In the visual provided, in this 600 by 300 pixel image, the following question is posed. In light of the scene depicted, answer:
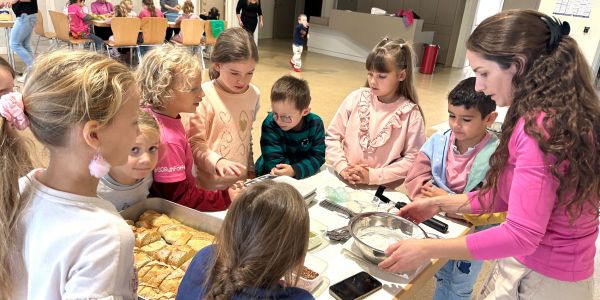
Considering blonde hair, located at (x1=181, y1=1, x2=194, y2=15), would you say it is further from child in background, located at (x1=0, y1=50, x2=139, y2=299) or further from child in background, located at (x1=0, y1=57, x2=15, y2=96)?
child in background, located at (x1=0, y1=50, x2=139, y2=299)

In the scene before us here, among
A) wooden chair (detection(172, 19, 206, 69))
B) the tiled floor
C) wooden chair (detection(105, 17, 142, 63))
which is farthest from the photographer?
wooden chair (detection(172, 19, 206, 69))

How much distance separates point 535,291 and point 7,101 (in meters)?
1.38

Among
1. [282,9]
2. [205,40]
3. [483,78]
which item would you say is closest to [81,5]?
[205,40]

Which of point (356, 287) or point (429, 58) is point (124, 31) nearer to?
point (356, 287)

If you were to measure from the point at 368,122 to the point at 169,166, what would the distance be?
3.09ft

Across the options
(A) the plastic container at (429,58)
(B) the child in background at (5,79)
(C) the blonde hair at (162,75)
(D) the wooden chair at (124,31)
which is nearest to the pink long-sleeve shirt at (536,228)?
(C) the blonde hair at (162,75)

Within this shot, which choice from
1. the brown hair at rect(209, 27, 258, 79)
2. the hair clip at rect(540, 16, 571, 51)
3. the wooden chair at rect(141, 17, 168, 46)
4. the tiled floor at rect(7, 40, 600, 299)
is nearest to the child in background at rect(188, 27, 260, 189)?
the brown hair at rect(209, 27, 258, 79)

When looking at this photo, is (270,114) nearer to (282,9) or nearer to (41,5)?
(41,5)

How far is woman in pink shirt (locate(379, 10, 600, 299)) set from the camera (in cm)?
95

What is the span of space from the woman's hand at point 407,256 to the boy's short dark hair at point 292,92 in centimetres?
87

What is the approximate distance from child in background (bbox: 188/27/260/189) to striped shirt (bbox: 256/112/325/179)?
113 mm

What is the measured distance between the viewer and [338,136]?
6.57 feet

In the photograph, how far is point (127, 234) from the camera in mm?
857

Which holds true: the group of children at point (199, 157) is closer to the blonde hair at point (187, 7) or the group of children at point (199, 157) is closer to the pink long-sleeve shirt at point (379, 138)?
the pink long-sleeve shirt at point (379, 138)
